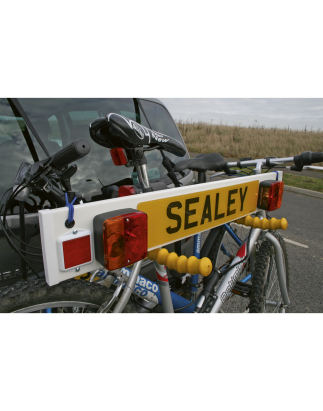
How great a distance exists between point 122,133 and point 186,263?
2.10 ft

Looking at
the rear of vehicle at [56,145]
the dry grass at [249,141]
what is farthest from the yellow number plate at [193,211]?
the dry grass at [249,141]

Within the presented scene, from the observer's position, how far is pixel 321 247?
4.21 m

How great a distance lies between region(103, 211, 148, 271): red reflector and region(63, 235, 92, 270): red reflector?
74 mm

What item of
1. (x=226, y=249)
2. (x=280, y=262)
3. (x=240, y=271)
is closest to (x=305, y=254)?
(x=280, y=262)

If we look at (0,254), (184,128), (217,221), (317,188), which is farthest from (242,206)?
(184,128)

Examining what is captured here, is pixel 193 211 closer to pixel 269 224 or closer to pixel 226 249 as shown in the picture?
pixel 269 224

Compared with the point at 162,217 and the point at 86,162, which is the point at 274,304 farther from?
the point at 86,162

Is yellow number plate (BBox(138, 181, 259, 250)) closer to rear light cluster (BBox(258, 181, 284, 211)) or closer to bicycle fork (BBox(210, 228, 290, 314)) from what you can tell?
rear light cluster (BBox(258, 181, 284, 211))

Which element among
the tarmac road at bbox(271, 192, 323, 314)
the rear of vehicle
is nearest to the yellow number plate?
the rear of vehicle

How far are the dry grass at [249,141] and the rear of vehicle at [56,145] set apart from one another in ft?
43.2

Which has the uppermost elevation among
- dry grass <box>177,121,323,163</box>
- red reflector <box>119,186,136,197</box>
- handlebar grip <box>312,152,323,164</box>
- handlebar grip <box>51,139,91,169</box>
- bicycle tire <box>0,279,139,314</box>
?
handlebar grip <box>51,139,91,169</box>

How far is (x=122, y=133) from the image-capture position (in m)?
1.18

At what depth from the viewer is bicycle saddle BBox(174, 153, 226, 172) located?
1.66m

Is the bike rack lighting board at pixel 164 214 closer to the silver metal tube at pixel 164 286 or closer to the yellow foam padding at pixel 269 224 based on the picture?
the yellow foam padding at pixel 269 224
